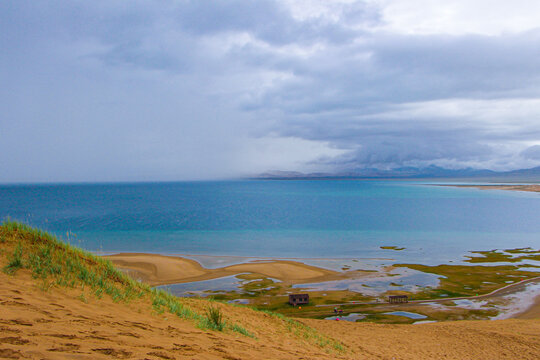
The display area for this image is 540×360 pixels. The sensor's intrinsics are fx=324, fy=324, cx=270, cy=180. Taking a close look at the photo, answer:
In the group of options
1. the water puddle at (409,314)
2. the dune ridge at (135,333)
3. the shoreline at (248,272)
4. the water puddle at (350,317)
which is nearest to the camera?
the dune ridge at (135,333)

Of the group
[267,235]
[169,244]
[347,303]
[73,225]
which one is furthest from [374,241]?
[73,225]

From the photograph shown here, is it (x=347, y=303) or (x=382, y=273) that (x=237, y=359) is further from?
(x=382, y=273)

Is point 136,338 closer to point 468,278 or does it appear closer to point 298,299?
point 298,299

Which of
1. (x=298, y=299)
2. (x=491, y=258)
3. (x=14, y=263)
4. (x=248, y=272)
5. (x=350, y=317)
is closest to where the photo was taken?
(x=14, y=263)

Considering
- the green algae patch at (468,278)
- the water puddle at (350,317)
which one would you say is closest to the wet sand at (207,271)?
the green algae patch at (468,278)

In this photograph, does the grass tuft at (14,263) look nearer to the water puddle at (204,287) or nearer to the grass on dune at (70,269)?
the grass on dune at (70,269)

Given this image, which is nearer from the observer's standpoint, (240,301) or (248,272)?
(240,301)

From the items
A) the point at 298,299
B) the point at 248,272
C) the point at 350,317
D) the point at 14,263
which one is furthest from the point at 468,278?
the point at 14,263

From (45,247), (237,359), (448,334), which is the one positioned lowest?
(448,334)

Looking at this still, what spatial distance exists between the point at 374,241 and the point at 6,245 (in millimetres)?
49384

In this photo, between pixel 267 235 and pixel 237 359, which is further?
pixel 267 235

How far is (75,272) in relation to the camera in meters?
9.56

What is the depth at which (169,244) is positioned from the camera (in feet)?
163

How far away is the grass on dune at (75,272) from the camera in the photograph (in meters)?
8.92
